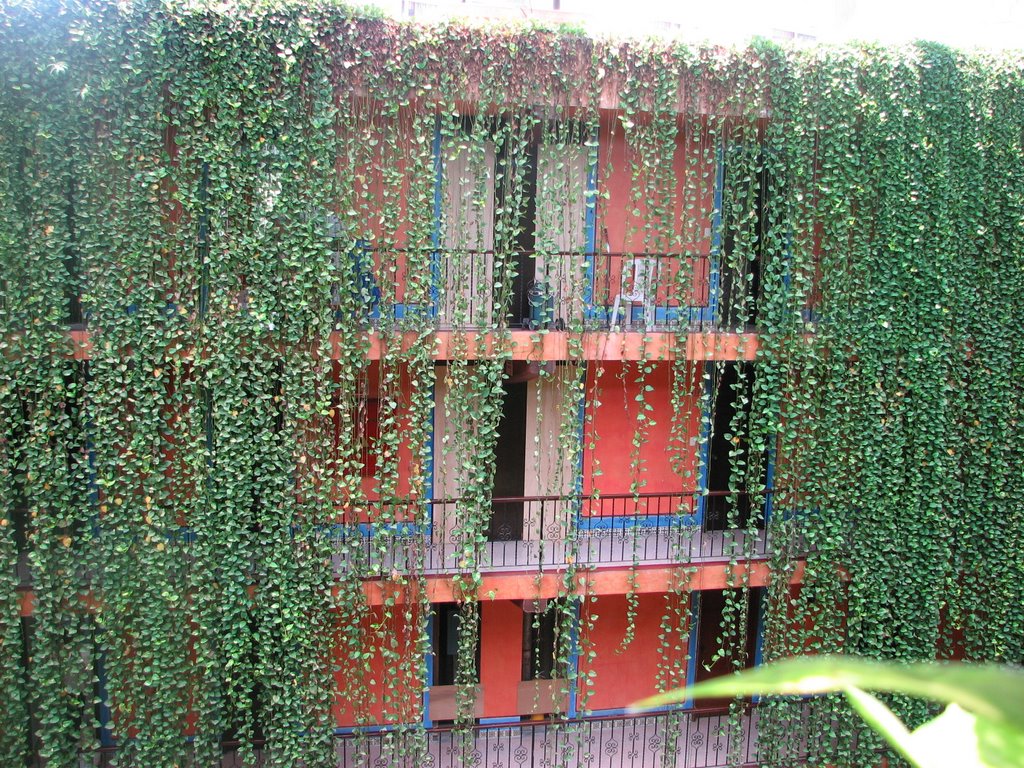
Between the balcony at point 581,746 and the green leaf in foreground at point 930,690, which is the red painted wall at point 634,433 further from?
the green leaf in foreground at point 930,690

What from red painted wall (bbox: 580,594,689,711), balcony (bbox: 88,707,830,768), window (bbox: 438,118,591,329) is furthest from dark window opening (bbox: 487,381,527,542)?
balcony (bbox: 88,707,830,768)

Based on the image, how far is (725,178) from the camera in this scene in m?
8.27

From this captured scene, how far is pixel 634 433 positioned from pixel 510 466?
4.59ft

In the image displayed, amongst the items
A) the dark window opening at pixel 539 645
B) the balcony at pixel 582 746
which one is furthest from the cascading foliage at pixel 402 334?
the dark window opening at pixel 539 645

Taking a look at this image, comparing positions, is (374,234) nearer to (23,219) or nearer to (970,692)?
(23,219)

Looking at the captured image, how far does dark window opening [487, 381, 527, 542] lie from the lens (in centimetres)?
892

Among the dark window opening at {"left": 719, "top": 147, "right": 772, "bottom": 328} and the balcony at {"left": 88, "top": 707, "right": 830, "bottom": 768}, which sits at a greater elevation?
the dark window opening at {"left": 719, "top": 147, "right": 772, "bottom": 328}

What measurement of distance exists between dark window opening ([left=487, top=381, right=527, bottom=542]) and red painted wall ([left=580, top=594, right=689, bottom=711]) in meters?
1.32

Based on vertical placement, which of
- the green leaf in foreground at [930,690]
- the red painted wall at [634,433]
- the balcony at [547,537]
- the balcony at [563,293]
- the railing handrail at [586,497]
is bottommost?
the balcony at [547,537]

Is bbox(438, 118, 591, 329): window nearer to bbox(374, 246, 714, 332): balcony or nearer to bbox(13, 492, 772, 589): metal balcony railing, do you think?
bbox(374, 246, 714, 332): balcony

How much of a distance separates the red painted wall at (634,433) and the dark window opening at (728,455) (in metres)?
0.29

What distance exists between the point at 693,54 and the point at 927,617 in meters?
6.18

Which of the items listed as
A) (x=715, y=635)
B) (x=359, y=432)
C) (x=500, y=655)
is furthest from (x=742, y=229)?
(x=500, y=655)

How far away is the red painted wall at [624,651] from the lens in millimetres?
9328
